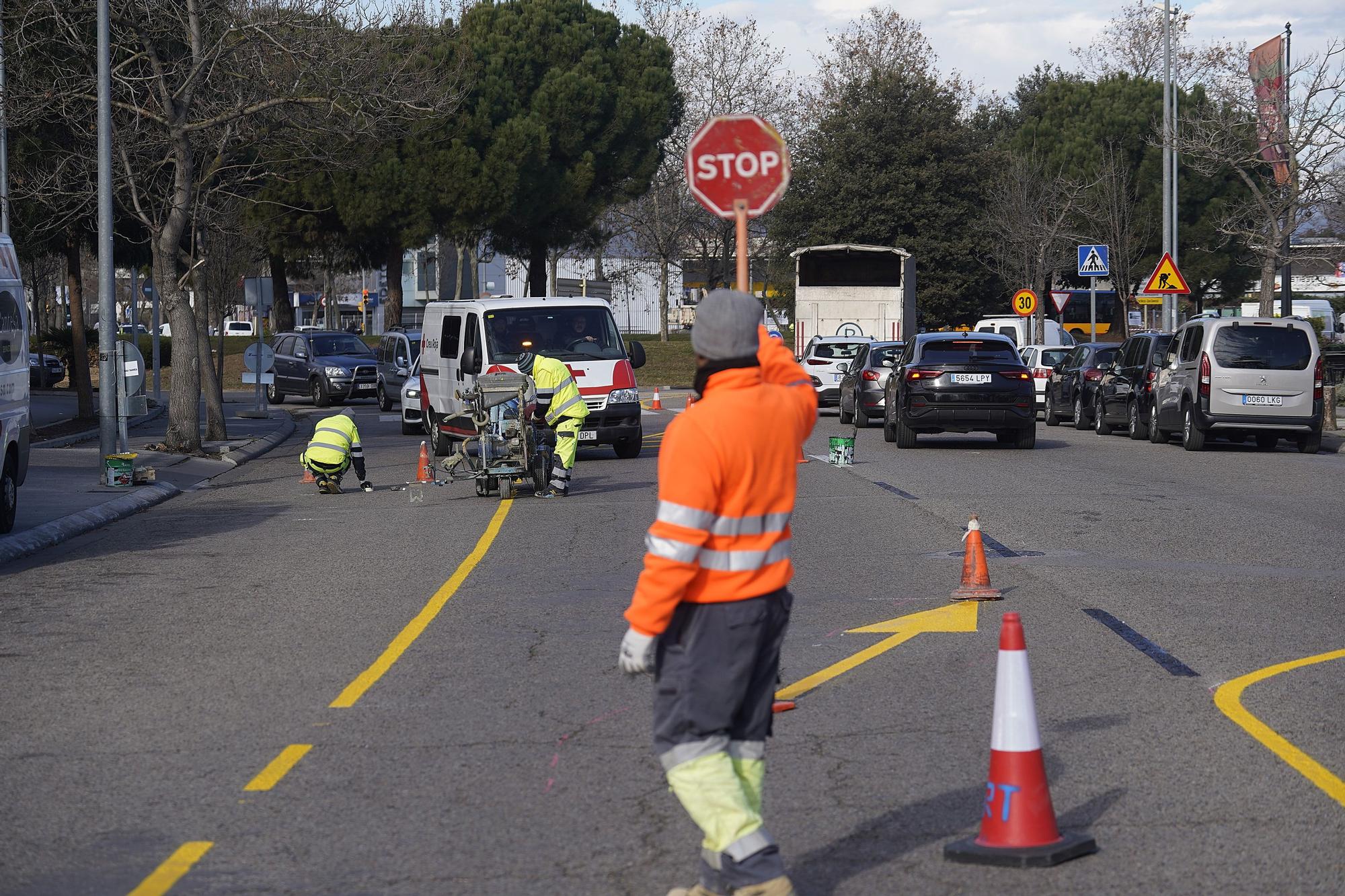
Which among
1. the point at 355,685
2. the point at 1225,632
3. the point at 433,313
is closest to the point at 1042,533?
the point at 1225,632

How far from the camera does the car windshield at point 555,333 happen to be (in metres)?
21.7

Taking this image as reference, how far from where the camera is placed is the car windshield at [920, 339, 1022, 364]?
938 inches

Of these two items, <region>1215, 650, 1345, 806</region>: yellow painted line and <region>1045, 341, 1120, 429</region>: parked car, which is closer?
<region>1215, 650, 1345, 806</region>: yellow painted line

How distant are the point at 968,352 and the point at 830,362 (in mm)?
11095

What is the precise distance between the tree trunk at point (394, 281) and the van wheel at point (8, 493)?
128 feet

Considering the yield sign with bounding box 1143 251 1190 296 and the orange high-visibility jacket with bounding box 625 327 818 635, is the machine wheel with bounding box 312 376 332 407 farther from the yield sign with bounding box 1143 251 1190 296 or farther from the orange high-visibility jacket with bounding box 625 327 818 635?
the orange high-visibility jacket with bounding box 625 327 818 635

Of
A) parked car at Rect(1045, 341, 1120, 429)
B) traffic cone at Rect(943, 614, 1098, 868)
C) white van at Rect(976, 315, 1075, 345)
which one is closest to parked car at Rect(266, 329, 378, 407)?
parked car at Rect(1045, 341, 1120, 429)

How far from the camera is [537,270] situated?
5709cm

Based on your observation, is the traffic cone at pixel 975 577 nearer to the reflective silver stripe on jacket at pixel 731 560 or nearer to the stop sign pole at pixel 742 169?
the stop sign pole at pixel 742 169

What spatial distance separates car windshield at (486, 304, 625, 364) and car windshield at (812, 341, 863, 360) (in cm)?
1370

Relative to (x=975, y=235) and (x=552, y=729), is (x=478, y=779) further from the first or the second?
(x=975, y=235)

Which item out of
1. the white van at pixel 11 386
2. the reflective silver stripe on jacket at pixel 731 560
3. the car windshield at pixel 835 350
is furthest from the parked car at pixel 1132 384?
the reflective silver stripe on jacket at pixel 731 560

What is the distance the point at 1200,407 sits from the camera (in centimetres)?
2380

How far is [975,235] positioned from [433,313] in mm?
41955
